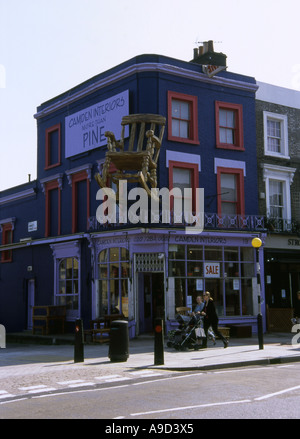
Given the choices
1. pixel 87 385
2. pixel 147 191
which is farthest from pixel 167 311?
pixel 87 385

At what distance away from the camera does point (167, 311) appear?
825 inches

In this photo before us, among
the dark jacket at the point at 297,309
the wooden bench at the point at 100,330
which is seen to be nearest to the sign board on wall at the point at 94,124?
the wooden bench at the point at 100,330

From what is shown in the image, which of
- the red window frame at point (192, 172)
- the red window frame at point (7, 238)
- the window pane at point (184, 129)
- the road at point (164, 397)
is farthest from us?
the red window frame at point (7, 238)

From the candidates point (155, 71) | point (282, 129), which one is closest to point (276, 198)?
point (282, 129)

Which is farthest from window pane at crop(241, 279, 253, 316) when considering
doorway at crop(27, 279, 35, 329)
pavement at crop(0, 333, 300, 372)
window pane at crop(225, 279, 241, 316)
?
doorway at crop(27, 279, 35, 329)

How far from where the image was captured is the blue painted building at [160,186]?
71.1 feet

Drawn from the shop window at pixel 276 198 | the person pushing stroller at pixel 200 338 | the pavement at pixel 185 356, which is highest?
the shop window at pixel 276 198

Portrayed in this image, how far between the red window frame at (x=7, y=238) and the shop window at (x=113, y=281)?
27.9ft

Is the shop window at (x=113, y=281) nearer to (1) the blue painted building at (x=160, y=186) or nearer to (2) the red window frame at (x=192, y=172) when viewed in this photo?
(1) the blue painted building at (x=160, y=186)

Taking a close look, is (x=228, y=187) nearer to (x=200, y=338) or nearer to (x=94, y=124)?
(x=94, y=124)

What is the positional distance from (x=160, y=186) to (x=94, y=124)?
4.72m
